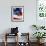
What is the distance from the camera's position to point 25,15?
7.82 m

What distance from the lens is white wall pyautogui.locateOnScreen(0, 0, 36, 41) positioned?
7777 millimetres

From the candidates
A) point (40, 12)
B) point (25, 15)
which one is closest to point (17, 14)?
point (25, 15)

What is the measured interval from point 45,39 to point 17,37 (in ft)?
4.32

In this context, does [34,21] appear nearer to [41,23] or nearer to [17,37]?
[41,23]

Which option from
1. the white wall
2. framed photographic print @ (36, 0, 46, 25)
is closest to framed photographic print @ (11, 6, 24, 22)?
the white wall

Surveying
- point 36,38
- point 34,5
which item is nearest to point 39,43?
point 36,38

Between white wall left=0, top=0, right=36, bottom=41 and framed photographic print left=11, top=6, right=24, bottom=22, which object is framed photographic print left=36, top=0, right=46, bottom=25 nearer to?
white wall left=0, top=0, right=36, bottom=41

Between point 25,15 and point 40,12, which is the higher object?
point 40,12

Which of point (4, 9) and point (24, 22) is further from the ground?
point (4, 9)

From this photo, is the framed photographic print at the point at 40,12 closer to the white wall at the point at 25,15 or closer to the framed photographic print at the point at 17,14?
the white wall at the point at 25,15

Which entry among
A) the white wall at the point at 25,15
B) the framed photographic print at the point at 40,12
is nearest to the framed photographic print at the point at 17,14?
the white wall at the point at 25,15

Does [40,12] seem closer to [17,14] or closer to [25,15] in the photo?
[25,15]

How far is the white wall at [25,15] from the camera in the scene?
7777 mm

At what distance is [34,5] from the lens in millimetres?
7809
